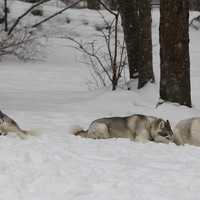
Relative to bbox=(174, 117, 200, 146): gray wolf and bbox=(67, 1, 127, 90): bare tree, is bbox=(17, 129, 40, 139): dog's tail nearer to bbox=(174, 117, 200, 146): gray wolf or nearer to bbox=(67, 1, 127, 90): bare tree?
bbox=(174, 117, 200, 146): gray wolf

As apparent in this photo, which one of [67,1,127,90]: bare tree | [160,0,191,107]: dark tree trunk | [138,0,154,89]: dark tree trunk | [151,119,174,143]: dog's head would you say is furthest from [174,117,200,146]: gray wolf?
[67,1,127,90]: bare tree

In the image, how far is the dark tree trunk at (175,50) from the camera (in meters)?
9.76

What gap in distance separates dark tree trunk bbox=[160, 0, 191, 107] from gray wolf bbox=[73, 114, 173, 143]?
2.03 metres

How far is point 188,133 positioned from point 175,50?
8.01 feet

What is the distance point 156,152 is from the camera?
712 cm

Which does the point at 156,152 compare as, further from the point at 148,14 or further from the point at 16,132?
the point at 148,14

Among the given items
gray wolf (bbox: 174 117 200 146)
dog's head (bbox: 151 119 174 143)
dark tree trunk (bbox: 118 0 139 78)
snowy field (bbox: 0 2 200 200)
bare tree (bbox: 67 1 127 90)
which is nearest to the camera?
snowy field (bbox: 0 2 200 200)

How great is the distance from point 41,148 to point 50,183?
5.00 feet

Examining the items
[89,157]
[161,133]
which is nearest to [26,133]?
[89,157]

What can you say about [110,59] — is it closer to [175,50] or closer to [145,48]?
[145,48]

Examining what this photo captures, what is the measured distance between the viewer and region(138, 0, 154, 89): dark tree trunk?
1202 centimetres

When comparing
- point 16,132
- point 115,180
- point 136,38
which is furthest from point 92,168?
point 136,38

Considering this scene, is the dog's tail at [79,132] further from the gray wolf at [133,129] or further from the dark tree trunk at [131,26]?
the dark tree trunk at [131,26]

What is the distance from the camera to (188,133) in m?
7.82
